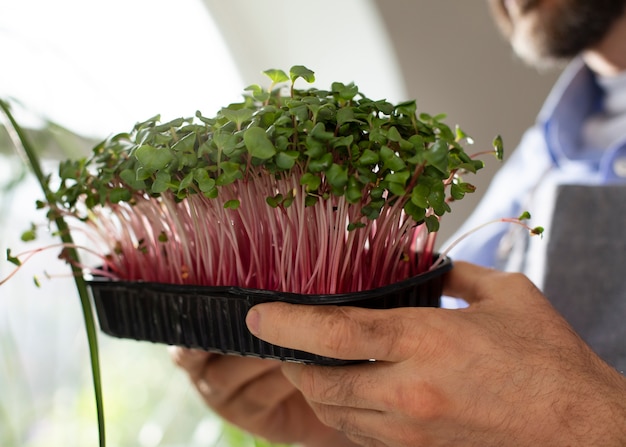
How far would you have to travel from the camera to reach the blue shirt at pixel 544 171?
3.07 ft

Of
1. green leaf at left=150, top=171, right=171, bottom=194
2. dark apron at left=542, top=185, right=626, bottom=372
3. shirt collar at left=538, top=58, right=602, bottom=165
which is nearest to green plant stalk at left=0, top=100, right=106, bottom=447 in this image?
green leaf at left=150, top=171, right=171, bottom=194

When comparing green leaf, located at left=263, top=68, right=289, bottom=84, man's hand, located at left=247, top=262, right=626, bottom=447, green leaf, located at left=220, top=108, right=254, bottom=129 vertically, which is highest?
green leaf, located at left=263, top=68, right=289, bottom=84

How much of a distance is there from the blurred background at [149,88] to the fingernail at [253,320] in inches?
8.4

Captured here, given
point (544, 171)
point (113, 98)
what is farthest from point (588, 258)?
point (113, 98)

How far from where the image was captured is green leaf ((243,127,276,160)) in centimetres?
37

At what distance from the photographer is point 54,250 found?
0.90 metres

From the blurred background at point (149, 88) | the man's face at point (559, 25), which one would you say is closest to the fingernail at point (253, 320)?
the blurred background at point (149, 88)

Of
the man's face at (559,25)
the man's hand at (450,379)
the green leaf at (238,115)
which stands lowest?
the man's hand at (450,379)

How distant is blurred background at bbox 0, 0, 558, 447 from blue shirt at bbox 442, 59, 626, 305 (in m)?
0.41

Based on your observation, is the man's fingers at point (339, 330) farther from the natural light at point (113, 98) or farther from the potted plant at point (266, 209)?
the natural light at point (113, 98)

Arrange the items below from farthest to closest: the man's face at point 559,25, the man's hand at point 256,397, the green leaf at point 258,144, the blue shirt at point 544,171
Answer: the man's face at point 559,25 → the blue shirt at point 544,171 → the man's hand at point 256,397 → the green leaf at point 258,144

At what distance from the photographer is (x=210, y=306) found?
475 millimetres

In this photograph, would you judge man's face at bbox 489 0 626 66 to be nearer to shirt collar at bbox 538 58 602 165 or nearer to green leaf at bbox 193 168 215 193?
shirt collar at bbox 538 58 602 165

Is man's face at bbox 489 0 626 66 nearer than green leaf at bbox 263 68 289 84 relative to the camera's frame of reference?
No
